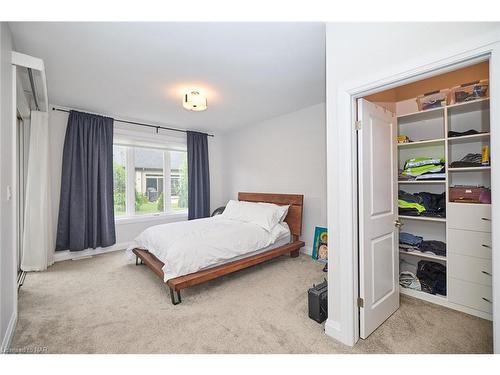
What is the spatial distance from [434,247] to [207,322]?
2.34 m

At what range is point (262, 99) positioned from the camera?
3365 millimetres

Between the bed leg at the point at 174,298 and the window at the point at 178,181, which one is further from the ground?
the window at the point at 178,181

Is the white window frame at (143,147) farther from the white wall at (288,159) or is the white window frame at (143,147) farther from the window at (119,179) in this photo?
the white wall at (288,159)

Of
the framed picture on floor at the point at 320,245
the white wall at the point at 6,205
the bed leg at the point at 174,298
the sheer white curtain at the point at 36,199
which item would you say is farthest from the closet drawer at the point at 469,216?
the sheer white curtain at the point at 36,199

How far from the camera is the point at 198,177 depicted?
497cm

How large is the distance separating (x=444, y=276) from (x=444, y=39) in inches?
85.1

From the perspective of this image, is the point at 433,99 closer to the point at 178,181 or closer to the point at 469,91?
the point at 469,91

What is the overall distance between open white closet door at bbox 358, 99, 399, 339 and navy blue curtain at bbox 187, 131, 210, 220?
3.73 meters

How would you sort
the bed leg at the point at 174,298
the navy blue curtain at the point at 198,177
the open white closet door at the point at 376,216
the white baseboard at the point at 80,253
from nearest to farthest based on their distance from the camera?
the open white closet door at the point at 376,216, the bed leg at the point at 174,298, the white baseboard at the point at 80,253, the navy blue curtain at the point at 198,177

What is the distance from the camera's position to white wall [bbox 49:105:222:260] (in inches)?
139

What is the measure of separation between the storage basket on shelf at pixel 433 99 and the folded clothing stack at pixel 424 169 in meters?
0.54

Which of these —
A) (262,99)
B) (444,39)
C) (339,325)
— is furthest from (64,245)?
(444,39)

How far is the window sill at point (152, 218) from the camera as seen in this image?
4.20 m

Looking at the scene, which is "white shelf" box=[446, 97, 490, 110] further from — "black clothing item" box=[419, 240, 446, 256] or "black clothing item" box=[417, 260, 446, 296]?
"black clothing item" box=[417, 260, 446, 296]
